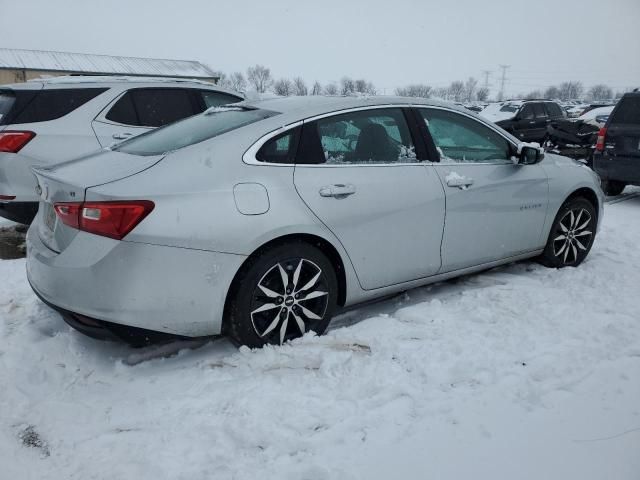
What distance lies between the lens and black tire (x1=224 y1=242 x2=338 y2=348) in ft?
9.12

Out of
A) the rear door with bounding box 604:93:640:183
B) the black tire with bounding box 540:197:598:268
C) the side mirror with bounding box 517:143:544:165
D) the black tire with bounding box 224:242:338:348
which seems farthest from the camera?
the rear door with bounding box 604:93:640:183

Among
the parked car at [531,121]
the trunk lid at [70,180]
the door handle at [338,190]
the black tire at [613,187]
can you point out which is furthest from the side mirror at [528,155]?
the parked car at [531,121]

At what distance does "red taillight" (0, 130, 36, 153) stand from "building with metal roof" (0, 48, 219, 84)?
4287 cm

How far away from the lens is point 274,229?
2.77 metres

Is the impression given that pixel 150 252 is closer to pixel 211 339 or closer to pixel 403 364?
pixel 211 339

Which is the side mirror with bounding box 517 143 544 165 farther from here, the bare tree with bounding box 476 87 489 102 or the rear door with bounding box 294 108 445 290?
the bare tree with bounding box 476 87 489 102

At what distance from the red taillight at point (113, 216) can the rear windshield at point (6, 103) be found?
3.22 m

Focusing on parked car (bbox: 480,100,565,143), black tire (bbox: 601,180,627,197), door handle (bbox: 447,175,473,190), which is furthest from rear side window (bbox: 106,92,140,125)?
parked car (bbox: 480,100,565,143)

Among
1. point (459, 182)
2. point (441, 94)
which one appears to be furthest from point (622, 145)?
point (441, 94)

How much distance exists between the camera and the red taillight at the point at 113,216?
2.49 meters

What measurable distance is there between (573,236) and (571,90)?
138 meters

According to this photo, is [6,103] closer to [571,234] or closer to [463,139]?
[463,139]

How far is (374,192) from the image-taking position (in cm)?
320

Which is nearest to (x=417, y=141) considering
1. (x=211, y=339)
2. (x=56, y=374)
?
(x=211, y=339)
